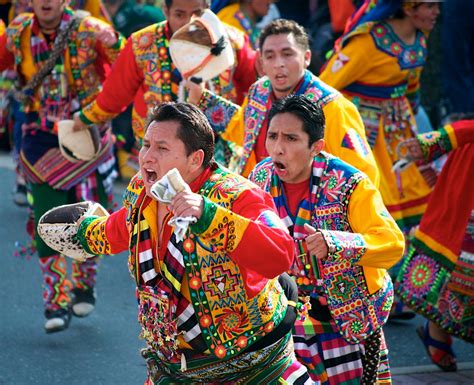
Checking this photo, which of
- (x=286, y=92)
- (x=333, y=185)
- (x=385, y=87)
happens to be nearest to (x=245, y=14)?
(x=385, y=87)

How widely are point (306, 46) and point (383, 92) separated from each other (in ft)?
4.91

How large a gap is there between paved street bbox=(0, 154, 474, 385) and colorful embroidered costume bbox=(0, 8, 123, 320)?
277 millimetres

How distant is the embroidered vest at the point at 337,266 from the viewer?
438 centimetres

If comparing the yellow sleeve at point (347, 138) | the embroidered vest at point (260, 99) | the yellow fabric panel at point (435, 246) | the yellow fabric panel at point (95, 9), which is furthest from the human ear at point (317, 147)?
the yellow fabric panel at point (95, 9)

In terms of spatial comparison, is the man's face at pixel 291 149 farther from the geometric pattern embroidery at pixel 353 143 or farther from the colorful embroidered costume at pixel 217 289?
the colorful embroidered costume at pixel 217 289

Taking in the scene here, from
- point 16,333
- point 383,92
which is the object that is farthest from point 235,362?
point 383,92

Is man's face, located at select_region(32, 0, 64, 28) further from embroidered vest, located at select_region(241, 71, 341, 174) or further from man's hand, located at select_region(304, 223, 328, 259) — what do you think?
man's hand, located at select_region(304, 223, 328, 259)

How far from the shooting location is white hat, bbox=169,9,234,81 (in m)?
5.59

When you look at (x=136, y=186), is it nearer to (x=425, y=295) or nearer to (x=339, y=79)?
(x=425, y=295)

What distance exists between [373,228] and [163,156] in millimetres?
963

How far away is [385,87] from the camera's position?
7.00 metres

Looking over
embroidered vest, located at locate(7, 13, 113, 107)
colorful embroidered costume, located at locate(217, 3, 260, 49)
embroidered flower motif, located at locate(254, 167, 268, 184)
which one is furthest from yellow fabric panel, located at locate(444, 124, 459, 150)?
colorful embroidered costume, located at locate(217, 3, 260, 49)

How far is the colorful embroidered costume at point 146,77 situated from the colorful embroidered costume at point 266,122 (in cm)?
65

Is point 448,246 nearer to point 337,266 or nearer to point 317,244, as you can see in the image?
point 337,266
